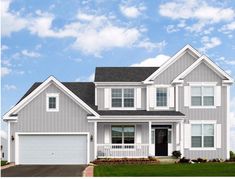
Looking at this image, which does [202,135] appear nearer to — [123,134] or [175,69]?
[175,69]

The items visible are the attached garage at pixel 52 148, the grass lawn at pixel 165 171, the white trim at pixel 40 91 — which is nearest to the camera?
the grass lawn at pixel 165 171

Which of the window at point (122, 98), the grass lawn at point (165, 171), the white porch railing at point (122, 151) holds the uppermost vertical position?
the window at point (122, 98)

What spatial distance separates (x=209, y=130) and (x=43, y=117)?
12.9 metres

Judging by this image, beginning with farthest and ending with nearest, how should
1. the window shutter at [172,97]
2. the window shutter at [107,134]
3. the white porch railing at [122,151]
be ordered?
1. the window shutter at [172,97]
2. the window shutter at [107,134]
3. the white porch railing at [122,151]

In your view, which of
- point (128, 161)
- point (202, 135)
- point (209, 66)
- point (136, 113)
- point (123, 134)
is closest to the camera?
point (128, 161)

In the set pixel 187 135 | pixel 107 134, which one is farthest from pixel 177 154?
pixel 107 134

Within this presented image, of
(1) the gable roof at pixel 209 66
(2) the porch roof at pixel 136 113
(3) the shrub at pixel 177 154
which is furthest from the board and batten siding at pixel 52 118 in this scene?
(1) the gable roof at pixel 209 66

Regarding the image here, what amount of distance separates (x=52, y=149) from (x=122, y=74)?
30.8 feet

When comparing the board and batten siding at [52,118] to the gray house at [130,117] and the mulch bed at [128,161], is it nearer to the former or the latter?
the gray house at [130,117]

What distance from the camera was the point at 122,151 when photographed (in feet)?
122

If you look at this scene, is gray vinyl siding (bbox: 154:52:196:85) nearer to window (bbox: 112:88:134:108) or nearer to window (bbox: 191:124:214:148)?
window (bbox: 112:88:134:108)

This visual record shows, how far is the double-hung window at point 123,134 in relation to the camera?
3894 cm

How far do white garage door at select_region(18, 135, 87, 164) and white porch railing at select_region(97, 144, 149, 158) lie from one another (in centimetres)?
171

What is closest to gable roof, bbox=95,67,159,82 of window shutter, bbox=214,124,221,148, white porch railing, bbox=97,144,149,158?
white porch railing, bbox=97,144,149,158
